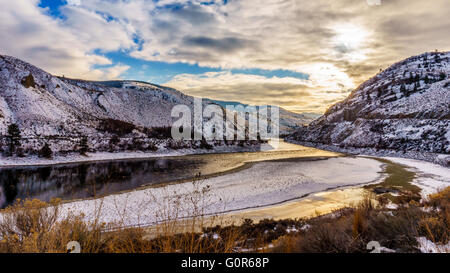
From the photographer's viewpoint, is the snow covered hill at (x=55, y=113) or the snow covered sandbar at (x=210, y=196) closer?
the snow covered sandbar at (x=210, y=196)

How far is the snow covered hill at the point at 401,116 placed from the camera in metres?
42.1

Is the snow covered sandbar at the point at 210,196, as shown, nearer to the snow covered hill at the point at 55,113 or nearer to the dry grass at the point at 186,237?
the dry grass at the point at 186,237

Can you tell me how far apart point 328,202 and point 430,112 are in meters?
50.7

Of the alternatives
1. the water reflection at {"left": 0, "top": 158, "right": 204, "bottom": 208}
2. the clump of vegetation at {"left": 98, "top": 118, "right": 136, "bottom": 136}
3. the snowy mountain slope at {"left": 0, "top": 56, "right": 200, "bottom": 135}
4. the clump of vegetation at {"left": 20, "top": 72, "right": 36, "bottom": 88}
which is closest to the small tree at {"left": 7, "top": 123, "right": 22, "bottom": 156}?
the snowy mountain slope at {"left": 0, "top": 56, "right": 200, "bottom": 135}

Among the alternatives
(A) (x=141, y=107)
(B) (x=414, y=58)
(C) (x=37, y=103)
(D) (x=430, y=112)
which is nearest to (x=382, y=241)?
(D) (x=430, y=112)

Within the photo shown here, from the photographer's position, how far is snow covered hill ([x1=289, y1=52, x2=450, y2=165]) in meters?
42.1

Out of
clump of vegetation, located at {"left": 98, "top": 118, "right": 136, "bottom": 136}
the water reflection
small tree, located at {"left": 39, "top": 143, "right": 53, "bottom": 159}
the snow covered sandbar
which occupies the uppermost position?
clump of vegetation, located at {"left": 98, "top": 118, "right": 136, "bottom": 136}

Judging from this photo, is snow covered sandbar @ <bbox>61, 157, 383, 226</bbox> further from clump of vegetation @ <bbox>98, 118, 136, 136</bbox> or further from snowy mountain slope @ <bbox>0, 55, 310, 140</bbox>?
clump of vegetation @ <bbox>98, 118, 136, 136</bbox>

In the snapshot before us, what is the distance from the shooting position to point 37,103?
5734 centimetres

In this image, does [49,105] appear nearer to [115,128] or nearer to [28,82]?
[28,82]

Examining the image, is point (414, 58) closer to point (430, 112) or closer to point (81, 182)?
point (430, 112)

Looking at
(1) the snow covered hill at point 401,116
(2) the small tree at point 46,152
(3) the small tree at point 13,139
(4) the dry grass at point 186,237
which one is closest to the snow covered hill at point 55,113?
(3) the small tree at point 13,139
